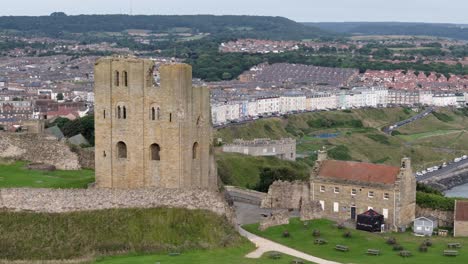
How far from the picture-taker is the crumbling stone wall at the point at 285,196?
175ft

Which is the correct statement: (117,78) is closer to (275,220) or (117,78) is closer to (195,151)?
(195,151)

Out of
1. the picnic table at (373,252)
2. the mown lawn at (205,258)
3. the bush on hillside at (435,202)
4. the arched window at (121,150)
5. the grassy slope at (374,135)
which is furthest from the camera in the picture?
the grassy slope at (374,135)

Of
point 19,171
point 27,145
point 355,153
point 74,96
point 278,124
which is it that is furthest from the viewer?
point 74,96

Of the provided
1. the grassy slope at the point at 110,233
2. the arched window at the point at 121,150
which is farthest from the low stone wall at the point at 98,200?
the arched window at the point at 121,150

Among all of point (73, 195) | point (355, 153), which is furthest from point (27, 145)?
point (355, 153)

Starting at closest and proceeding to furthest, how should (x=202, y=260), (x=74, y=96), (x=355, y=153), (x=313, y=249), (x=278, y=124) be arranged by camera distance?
(x=202, y=260) < (x=313, y=249) < (x=355, y=153) < (x=278, y=124) < (x=74, y=96)

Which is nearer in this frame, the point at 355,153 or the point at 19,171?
the point at 19,171

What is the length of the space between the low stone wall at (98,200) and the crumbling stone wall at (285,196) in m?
9.87

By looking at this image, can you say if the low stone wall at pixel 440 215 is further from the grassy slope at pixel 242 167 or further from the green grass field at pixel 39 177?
the grassy slope at pixel 242 167

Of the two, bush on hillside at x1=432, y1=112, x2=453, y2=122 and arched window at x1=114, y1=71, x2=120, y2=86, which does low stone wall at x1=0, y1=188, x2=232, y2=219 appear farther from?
bush on hillside at x1=432, y1=112, x2=453, y2=122

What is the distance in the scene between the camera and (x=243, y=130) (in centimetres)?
14412

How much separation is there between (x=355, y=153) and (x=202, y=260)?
329 ft

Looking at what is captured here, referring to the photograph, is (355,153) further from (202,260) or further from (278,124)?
(202,260)

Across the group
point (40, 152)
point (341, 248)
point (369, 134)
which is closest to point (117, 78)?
point (40, 152)
